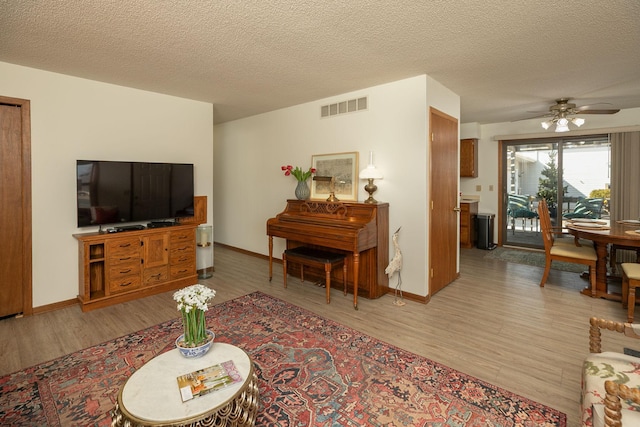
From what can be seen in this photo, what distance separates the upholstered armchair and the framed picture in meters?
2.82

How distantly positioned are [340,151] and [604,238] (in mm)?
3143

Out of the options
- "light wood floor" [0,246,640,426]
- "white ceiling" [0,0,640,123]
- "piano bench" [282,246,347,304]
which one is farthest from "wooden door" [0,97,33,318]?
"piano bench" [282,246,347,304]

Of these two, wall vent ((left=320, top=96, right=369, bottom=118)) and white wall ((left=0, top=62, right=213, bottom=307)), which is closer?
white wall ((left=0, top=62, right=213, bottom=307))

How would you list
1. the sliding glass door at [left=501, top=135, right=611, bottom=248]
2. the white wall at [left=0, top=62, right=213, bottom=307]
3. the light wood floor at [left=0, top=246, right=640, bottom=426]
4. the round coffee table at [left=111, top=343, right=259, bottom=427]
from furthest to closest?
the sliding glass door at [left=501, top=135, right=611, bottom=248]
the white wall at [left=0, top=62, right=213, bottom=307]
the light wood floor at [left=0, top=246, right=640, bottom=426]
the round coffee table at [left=111, top=343, right=259, bottom=427]

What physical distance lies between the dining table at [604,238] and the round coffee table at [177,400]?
3.91 metres

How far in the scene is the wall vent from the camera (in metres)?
3.99

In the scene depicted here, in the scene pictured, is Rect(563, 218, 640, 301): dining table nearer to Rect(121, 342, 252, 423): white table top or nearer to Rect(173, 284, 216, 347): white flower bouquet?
Rect(121, 342, 252, 423): white table top

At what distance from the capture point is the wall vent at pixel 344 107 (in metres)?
3.99

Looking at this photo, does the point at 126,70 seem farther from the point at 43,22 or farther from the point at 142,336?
the point at 142,336

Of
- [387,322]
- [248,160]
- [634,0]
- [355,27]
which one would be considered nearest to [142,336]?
[387,322]

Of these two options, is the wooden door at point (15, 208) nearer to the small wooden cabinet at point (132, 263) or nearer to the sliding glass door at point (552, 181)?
the small wooden cabinet at point (132, 263)

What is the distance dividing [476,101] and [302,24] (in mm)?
3315

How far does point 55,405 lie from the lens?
1927 mm

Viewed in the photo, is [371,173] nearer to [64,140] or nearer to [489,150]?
[64,140]
